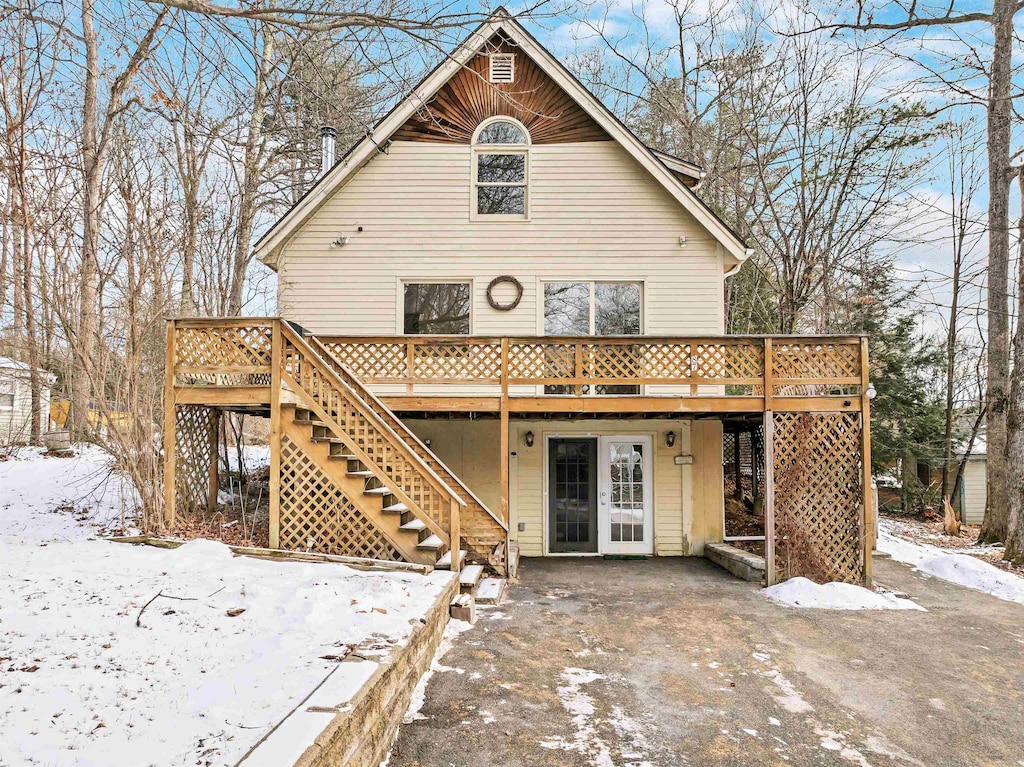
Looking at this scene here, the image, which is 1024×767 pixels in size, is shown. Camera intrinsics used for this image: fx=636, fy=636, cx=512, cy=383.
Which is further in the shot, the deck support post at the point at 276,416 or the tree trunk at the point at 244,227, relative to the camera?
the tree trunk at the point at 244,227

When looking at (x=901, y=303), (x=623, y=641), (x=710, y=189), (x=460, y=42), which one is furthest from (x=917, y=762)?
(x=901, y=303)

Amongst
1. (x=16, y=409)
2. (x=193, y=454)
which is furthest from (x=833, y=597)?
(x=16, y=409)

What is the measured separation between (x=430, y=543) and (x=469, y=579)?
0.71 m

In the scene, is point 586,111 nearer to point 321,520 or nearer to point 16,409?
point 321,520

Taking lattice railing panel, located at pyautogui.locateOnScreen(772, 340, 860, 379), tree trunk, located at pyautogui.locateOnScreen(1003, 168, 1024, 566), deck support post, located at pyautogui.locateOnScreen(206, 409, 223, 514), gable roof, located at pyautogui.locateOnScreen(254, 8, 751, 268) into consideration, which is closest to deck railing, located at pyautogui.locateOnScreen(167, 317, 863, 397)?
lattice railing panel, located at pyautogui.locateOnScreen(772, 340, 860, 379)

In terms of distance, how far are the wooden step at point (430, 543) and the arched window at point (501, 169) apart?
584cm

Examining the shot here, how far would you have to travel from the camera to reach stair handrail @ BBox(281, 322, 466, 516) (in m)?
7.34

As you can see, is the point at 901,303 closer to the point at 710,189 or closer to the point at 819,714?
the point at 710,189

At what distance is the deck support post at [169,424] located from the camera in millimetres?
7715

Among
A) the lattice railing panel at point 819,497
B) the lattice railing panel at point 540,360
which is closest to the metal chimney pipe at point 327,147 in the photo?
the lattice railing panel at point 540,360

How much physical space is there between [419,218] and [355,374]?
336cm

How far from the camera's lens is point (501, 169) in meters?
11.2

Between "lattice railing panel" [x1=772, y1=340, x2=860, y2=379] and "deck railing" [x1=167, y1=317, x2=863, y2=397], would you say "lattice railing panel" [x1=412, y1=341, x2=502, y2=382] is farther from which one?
"lattice railing panel" [x1=772, y1=340, x2=860, y2=379]

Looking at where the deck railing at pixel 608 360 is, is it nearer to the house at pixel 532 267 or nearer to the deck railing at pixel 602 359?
the deck railing at pixel 602 359
